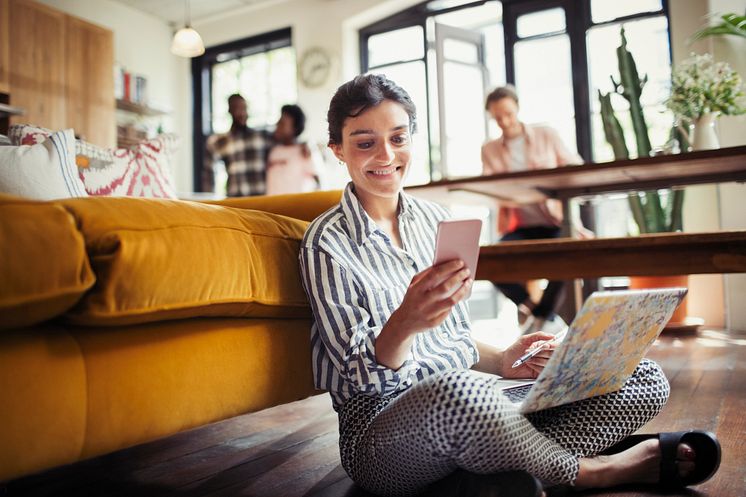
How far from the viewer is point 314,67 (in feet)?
18.0

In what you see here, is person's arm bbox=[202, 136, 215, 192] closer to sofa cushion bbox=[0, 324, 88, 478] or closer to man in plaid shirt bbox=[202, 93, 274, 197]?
man in plaid shirt bbox=[202, 93, 274, 197]

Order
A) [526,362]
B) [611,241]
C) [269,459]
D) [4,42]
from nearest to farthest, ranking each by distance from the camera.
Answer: [526,362]
[269,459]
[611,241]
[4,42]

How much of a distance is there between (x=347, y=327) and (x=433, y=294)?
0.21 m

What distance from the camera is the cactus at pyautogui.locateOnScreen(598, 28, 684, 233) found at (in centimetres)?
343

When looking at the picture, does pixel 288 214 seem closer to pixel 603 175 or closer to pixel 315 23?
pixel 603 175

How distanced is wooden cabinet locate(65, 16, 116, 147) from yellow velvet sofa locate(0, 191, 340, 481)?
4.11 m

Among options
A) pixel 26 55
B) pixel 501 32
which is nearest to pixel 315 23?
pixel 501 32

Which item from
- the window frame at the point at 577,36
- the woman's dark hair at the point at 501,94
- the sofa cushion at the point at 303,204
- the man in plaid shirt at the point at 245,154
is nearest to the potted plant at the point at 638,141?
the woman's dark hair at the point at 501,94

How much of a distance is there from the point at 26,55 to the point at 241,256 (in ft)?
13.5

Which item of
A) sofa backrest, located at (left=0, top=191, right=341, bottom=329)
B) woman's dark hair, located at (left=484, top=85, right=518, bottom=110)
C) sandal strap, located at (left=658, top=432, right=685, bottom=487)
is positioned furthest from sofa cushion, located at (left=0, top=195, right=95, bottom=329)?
woman's dark hair, located at (left=484, top=85, right=518, bottom=110)

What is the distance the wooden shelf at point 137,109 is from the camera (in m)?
5.33

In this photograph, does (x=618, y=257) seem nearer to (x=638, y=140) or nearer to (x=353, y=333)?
(x=353, y=333)

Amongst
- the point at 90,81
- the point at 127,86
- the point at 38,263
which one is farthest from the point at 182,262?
the point at 127,86

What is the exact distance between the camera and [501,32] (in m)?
5.15
